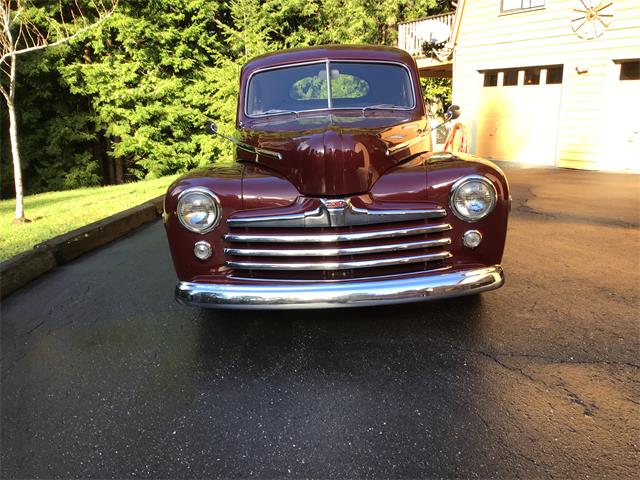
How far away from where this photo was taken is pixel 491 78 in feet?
42.9

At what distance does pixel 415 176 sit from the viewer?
294 cm

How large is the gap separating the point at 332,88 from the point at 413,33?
1295cm

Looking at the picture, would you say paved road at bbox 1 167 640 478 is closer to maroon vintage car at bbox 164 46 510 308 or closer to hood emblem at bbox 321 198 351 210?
maroon vintage car at bbox 164 46 510 308

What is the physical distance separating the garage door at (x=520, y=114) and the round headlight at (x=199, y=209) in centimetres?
1093

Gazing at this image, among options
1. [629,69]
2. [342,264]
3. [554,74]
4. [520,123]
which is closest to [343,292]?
[342,264]

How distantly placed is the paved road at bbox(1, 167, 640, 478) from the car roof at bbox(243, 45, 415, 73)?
214 centimetres

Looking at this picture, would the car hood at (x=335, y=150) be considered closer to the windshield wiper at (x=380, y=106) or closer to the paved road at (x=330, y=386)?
the windshield wiper at (x=380, y=106)

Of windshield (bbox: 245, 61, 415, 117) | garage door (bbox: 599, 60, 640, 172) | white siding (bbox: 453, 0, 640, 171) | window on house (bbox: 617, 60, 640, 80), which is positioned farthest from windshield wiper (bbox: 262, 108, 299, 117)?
window on house (bbox: 617, 60, 640, 80)

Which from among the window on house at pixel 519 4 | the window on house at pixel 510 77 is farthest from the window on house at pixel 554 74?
the window on house at pixel 519 4

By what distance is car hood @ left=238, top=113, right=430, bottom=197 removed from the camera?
2869mm

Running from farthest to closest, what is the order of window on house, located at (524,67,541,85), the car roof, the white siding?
window on house, located at (524,67,541,85)
the white siding
the car roof

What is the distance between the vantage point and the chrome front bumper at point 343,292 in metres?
2.69

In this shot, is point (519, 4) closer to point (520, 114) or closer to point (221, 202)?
point (520, 114)

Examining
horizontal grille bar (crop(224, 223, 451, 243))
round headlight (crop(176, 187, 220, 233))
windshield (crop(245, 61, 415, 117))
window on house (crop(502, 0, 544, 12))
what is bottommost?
horizontal grille bar (crop(224, 223, 451, 243))
